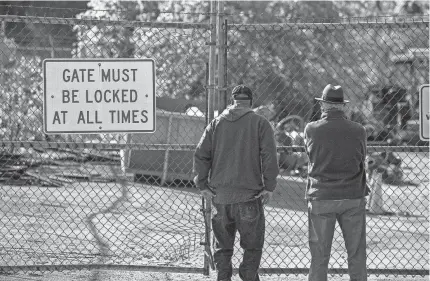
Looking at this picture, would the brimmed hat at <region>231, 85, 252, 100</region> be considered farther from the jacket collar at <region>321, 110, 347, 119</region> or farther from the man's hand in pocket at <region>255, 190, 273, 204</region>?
the man's hand in pocket at <region>255, 190, 273, 204</region>

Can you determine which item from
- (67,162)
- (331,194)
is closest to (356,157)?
(331,194)

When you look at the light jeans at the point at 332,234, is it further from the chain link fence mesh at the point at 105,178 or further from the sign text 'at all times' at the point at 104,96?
the sign text 'at all times' at the point at 104,96

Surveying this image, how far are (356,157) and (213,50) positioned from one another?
5.38 feet

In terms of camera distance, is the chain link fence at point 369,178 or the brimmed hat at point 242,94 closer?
the brimmed hat at point 242,94

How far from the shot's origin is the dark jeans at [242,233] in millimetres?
5641

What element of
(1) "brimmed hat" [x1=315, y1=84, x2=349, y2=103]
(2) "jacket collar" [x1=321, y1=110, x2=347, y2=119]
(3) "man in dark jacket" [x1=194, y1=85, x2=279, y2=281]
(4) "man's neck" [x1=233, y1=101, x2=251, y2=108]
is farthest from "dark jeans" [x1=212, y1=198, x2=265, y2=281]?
(1) "brimmed hat" [x1=315, y1=84, x2=349, y2=103]

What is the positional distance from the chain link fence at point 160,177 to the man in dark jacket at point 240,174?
1.67 ft

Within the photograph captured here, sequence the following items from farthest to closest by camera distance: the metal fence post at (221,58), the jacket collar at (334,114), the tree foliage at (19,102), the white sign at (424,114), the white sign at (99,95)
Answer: the tree foliage at (19,102), the white sign at (424,114), the metal fence post at (221,58), the white sign at (99,95), the jacket collar at (334,114)

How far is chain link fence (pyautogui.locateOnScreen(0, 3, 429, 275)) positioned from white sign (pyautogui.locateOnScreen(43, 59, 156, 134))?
0.21 m

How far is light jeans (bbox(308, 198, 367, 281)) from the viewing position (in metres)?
5.45

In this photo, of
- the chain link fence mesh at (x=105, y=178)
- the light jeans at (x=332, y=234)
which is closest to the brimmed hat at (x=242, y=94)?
the chain link fence mesh at (x=105, y=178)

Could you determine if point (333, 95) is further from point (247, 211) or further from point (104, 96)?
point (104, 96)

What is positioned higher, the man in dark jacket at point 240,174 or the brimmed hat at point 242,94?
the brimmed hat at point 242,94

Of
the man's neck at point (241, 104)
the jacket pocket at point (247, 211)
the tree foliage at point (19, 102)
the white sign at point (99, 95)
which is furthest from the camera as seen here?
the tree foliage at point (19, 102)
